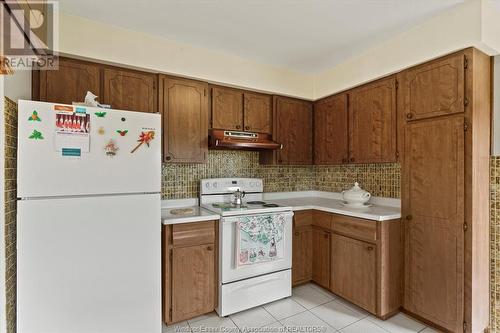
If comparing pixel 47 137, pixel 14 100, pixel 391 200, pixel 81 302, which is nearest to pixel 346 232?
pixel 391 200

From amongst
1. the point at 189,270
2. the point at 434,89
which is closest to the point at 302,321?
the point at 189,270

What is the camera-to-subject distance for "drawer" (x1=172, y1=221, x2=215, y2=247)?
2029 mm

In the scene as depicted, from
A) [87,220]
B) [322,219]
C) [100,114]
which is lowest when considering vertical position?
[322,219]

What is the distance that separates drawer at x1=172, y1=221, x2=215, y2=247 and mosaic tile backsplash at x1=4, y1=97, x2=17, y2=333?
0.95 metres

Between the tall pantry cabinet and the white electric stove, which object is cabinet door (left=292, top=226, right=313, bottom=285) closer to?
the white electric stove

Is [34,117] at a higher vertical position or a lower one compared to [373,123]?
lower

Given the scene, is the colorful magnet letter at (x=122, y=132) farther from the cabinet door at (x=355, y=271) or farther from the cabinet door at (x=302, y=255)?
the cabinet door at (x=355, y=271)

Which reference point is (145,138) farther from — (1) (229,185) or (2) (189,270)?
(1) (229,185)

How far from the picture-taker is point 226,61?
260cm

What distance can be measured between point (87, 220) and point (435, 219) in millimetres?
2510

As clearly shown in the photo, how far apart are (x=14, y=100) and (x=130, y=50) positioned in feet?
3.08

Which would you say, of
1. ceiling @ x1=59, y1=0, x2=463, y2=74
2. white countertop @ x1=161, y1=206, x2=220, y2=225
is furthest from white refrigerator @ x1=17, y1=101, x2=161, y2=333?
ceiling @ x1=59, y1=0, x2=463, y2=74

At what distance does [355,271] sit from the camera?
7.63 feet

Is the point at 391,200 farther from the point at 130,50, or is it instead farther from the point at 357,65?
the point at 130,50
